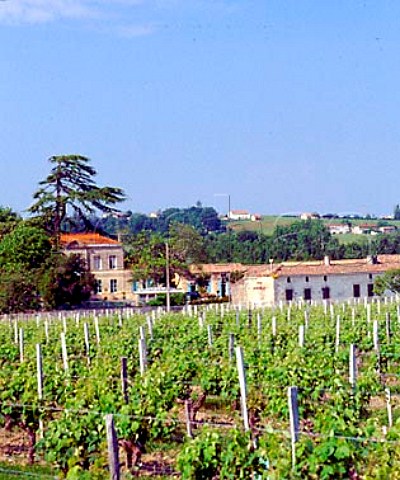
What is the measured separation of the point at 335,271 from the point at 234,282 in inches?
249

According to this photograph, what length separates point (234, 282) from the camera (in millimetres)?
62125

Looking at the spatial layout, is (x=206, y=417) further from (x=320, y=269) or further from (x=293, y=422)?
(x=320, y=269)

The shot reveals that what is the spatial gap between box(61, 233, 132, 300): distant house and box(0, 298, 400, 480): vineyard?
46319mm

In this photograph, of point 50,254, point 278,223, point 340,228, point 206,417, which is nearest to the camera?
point 206,417

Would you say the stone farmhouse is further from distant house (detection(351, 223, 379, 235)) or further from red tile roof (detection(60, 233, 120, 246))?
distant house (detection(351, 223, 379, 235))

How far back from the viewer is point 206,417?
14922 mm

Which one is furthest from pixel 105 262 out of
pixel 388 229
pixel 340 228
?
pixel 388 229

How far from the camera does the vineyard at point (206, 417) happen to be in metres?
7.75

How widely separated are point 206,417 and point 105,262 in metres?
53.1

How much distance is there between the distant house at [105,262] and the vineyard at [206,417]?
46.3 metres

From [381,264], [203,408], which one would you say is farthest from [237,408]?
[381,264]

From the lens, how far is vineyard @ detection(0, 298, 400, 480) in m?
7.75

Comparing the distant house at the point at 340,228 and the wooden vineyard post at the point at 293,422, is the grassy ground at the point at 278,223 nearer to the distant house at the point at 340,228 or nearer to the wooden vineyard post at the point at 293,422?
the distant house at the point at 340,228

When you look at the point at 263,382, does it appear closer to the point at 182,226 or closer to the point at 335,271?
the point at 335,271
